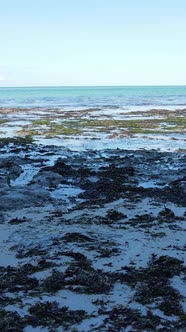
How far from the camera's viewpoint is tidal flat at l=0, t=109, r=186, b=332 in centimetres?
511

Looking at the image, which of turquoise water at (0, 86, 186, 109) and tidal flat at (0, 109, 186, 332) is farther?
turquoise water at (0, 86, 186, 109)

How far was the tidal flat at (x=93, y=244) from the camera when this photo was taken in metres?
5.11

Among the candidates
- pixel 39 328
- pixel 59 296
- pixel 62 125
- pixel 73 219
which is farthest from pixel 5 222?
pixel 62 125

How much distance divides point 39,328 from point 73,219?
4006mm

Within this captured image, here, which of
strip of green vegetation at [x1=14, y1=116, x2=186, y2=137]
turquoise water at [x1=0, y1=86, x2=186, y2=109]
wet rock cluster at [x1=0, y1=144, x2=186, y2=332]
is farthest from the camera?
turquoise water at [x1=0, y1=86, x2=186, y2=109]

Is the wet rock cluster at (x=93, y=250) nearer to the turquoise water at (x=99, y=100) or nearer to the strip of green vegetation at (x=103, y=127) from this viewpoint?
the strip of green vegetation at (x=103, y=127)

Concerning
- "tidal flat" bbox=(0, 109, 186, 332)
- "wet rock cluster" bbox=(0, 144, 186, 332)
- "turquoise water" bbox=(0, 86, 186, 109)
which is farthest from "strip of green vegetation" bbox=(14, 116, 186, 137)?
"turquoise water" bbox=(0, 86, 186, 109)

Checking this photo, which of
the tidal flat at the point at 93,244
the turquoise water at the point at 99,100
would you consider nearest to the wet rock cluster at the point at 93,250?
the tidal flat at the point at 93,244

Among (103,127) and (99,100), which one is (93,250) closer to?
(103,127)

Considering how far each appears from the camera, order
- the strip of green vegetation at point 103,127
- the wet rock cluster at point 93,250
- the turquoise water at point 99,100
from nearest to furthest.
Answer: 1. the wet rock cluster at point 93,250
2. the strip of green vegetation at point 103,127
3. the turquoise water at point 99,100

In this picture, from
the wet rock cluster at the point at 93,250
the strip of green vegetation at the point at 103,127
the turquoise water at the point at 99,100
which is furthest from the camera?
the turquoise water at the point at 99,100

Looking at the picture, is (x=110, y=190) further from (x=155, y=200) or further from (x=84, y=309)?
(x=84, y=309)

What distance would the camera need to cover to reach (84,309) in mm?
5211

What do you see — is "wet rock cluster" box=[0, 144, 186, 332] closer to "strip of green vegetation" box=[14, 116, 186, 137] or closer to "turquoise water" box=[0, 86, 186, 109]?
"strip of green vegetation" box=[14, 116, 186, 137]
